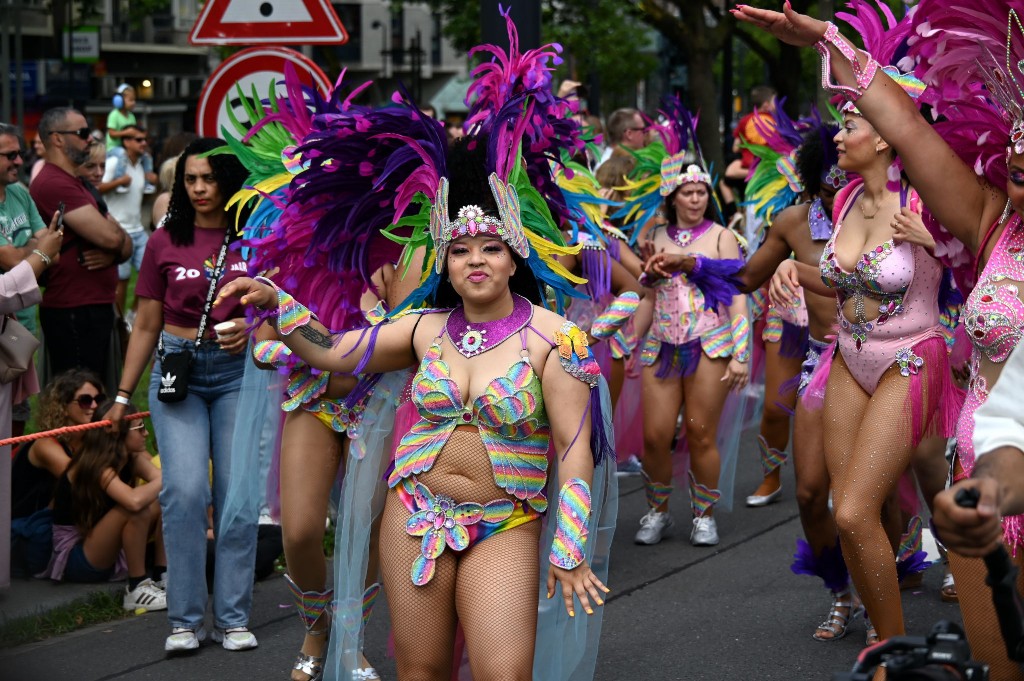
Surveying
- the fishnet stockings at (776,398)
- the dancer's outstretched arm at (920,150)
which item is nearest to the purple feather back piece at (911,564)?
the dancer's outstretched arm at (920,150)

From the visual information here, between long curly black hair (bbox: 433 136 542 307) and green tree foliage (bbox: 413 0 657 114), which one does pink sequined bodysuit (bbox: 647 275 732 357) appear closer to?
long curly black hair (bbox: 433 136 542 307)

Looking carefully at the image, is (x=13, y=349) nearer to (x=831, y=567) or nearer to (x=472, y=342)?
(x=472, y=342)

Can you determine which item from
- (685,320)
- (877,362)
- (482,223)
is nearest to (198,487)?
(482,223)

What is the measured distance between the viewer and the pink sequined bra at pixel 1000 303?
409 centimetres

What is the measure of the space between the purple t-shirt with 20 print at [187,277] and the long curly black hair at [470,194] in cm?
151

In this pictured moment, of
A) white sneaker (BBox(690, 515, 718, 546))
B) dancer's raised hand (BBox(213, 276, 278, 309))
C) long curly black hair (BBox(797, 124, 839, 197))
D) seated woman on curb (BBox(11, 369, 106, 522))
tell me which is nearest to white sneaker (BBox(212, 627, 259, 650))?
seated woman on curb (BBox(11, 369, 106, 522))

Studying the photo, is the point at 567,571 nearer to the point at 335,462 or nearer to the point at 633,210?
the point at 335,462

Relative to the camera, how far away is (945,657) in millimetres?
2500

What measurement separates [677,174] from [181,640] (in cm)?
383

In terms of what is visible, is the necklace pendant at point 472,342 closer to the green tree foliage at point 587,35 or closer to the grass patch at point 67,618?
the grass patch at point 67,618

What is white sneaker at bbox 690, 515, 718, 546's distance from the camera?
313 inches

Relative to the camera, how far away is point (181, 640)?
6066mm

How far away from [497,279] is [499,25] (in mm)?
2477

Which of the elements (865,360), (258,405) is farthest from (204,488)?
(865,360)
